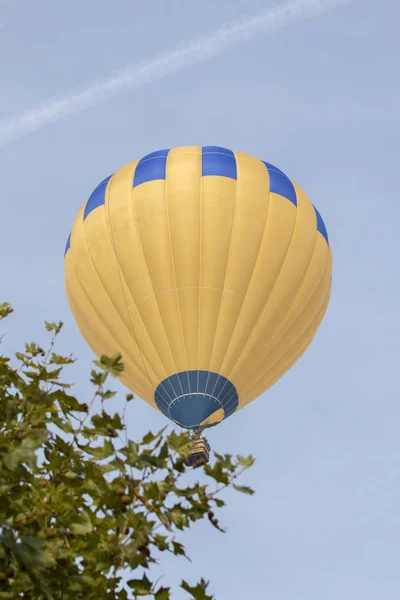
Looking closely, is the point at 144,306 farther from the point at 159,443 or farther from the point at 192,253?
the point at 159,443

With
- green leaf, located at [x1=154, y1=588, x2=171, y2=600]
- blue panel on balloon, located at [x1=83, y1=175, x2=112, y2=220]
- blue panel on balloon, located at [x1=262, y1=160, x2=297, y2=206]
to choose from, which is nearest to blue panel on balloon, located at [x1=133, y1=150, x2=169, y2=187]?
blue panel on balloon, located at [x1=83, y1=175, x2=112, y2=220]

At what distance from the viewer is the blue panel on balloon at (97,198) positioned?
1093 inches

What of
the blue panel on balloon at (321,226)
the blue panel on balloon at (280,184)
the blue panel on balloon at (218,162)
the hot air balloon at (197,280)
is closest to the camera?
the hot air balloon at (197,280)

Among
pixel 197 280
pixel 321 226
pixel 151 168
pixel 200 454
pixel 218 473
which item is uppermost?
pixel 321 226

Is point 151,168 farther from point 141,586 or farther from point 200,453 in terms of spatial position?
point 141,586

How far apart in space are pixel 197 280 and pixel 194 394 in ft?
10.1

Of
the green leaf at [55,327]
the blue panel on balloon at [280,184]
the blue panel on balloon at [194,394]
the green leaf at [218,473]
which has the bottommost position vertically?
the green leaf at [218,473]

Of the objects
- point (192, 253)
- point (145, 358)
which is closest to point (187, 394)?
point (145, 358)

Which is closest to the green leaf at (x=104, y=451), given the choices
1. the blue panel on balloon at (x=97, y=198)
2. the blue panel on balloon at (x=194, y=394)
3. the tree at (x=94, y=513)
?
the tree at (x=94, y=513)

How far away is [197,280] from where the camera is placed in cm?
2534

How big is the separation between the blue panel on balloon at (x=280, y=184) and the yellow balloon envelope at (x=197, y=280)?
4.1 inches

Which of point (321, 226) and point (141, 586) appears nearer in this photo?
point (141, 586)

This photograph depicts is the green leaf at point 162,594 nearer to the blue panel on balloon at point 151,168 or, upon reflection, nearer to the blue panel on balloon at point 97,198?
the blue panel on balloon at point 151,168

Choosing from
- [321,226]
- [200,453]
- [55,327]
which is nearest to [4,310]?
[55,327]
